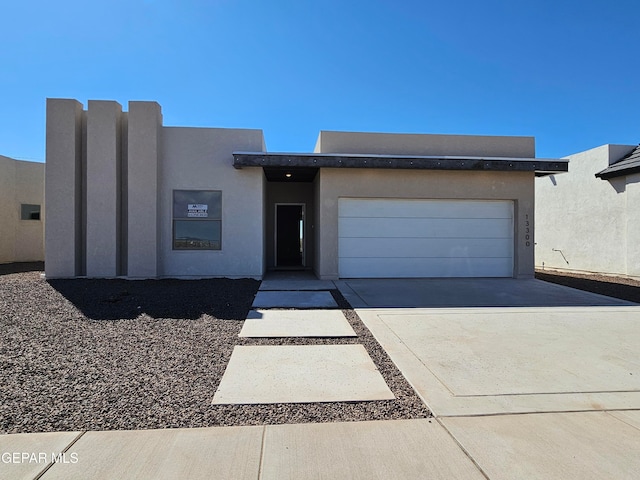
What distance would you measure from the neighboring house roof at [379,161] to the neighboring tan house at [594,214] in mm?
4218

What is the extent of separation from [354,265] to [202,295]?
4736 millimetres

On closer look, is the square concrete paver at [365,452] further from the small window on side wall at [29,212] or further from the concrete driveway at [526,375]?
the small window on side wall at [29,212]

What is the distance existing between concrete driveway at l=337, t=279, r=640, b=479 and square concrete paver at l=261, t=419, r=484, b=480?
17 cm

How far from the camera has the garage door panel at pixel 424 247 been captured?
10953 millimetres

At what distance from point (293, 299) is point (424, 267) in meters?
5.06

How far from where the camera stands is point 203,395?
11.0 ft

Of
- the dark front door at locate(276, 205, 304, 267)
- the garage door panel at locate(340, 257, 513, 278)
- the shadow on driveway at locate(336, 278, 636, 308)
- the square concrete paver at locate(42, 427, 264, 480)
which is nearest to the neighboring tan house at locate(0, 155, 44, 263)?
the dark front door at locate(276, 205, 304, 267)

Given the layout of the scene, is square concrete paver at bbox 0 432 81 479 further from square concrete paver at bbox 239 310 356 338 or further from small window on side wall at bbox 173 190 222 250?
small window on side wall at bbox 173 190 222 250

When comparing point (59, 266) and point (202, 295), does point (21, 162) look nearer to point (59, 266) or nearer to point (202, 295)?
point (59, 266)

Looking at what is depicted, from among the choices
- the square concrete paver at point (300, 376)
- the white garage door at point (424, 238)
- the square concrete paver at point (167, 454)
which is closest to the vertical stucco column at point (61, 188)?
the white garage door at point (424, 238)

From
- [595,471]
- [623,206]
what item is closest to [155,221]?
[595,471]

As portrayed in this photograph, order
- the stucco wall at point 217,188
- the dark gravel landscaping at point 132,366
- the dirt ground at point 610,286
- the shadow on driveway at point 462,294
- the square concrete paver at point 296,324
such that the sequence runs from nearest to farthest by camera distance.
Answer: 1. the dark gravel landscaping at point 132,366
2. the square concrete paver at point 296,324
3. the shadow on driveway at point 462,294
4. the dirt ground at point 610,286
5. the stucco wall at point 217,188

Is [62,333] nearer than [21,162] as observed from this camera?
Yes

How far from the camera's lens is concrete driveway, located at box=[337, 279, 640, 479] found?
253cm
